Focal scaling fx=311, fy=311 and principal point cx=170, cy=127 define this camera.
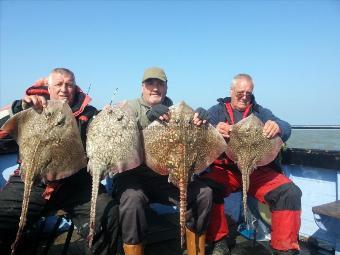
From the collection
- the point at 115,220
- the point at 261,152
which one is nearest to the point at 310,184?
the point at 261,152

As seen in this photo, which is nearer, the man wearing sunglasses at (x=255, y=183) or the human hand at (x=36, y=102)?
the human hand at (x=36, y=102)

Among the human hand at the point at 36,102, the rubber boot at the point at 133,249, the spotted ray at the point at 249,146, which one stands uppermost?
the human hand at the point at 36,102

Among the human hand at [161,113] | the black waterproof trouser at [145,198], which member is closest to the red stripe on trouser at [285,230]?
the black waterproof trouser at [145,198]

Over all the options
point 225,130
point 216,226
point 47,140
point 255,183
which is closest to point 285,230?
point 255,183

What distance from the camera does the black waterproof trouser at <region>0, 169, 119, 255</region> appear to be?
3.98 m

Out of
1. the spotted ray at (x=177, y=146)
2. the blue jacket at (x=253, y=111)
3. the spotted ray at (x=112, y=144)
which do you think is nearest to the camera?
the spotted ray at (x=112, y=144)

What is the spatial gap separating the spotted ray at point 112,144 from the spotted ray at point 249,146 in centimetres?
155

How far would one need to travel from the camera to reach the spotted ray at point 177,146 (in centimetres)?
413

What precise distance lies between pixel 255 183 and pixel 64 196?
2987 mm

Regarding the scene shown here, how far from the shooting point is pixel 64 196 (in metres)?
4.38

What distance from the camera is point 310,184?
573 cm

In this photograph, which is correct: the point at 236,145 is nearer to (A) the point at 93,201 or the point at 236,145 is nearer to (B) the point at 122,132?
(B) the point at 122,132

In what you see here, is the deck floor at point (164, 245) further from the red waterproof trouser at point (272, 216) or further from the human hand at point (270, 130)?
the human hand at point (270, 130)

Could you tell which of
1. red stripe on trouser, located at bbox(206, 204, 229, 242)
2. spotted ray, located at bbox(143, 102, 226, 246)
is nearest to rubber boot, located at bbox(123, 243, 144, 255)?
spotted ray, located at bbox(143, 102, 226, 246)
